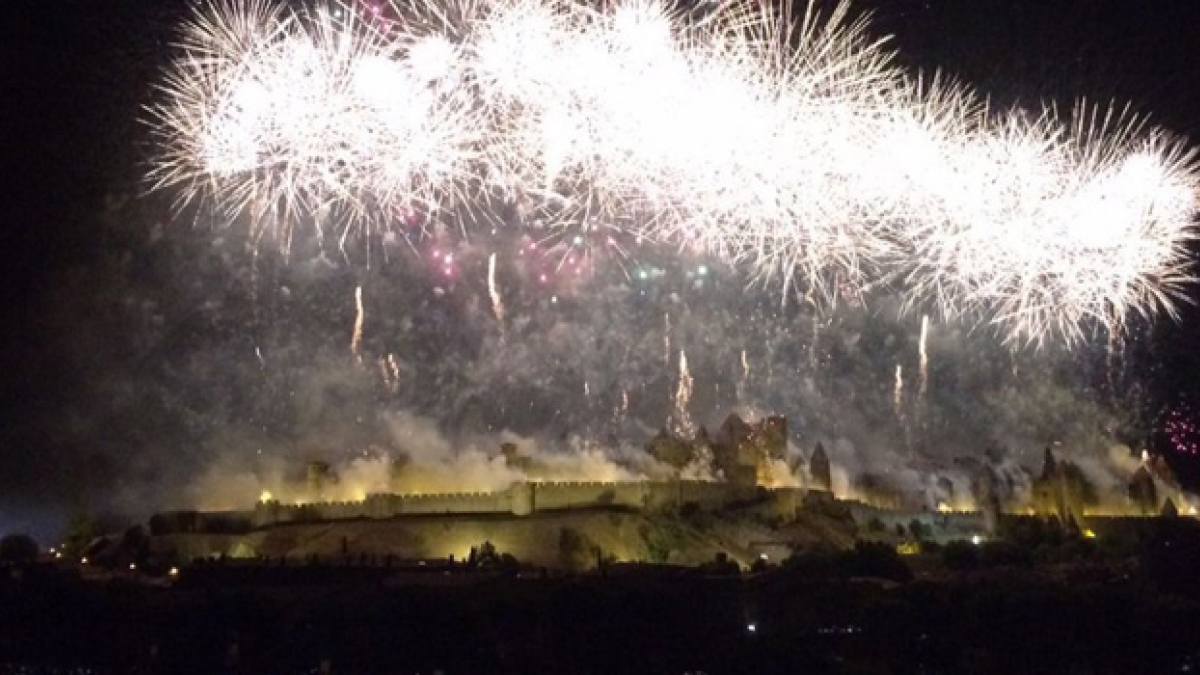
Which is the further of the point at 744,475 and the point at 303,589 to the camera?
the point at 744,475

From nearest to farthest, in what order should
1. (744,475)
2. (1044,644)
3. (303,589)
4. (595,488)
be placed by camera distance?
(1044,644)
(303,589)
(595,488)
(744,475)

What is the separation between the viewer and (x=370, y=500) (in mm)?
66312

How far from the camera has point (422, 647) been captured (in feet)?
102

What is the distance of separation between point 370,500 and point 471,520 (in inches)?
315

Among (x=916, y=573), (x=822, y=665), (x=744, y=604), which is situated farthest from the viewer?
(x=916, y=573)

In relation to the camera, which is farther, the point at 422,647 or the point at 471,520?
the point at 471,520

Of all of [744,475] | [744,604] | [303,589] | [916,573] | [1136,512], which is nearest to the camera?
[744,604]

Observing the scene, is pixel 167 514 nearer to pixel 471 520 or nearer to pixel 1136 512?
pixel 471 520

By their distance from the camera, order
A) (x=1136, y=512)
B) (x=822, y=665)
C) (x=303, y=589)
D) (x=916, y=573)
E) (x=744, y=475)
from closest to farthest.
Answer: (x=822, y=665) < (x=303, y=589) < (x=916, y=573) < (x=744, y=475) < (x=1136, y=512)

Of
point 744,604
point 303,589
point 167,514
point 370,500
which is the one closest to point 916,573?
point 744,604

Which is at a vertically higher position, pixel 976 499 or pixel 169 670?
pixel 976 499

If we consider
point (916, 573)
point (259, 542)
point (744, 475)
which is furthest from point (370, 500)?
point (916, 573)

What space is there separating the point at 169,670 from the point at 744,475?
48.7 m

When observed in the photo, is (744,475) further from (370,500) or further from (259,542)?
(259,542)
